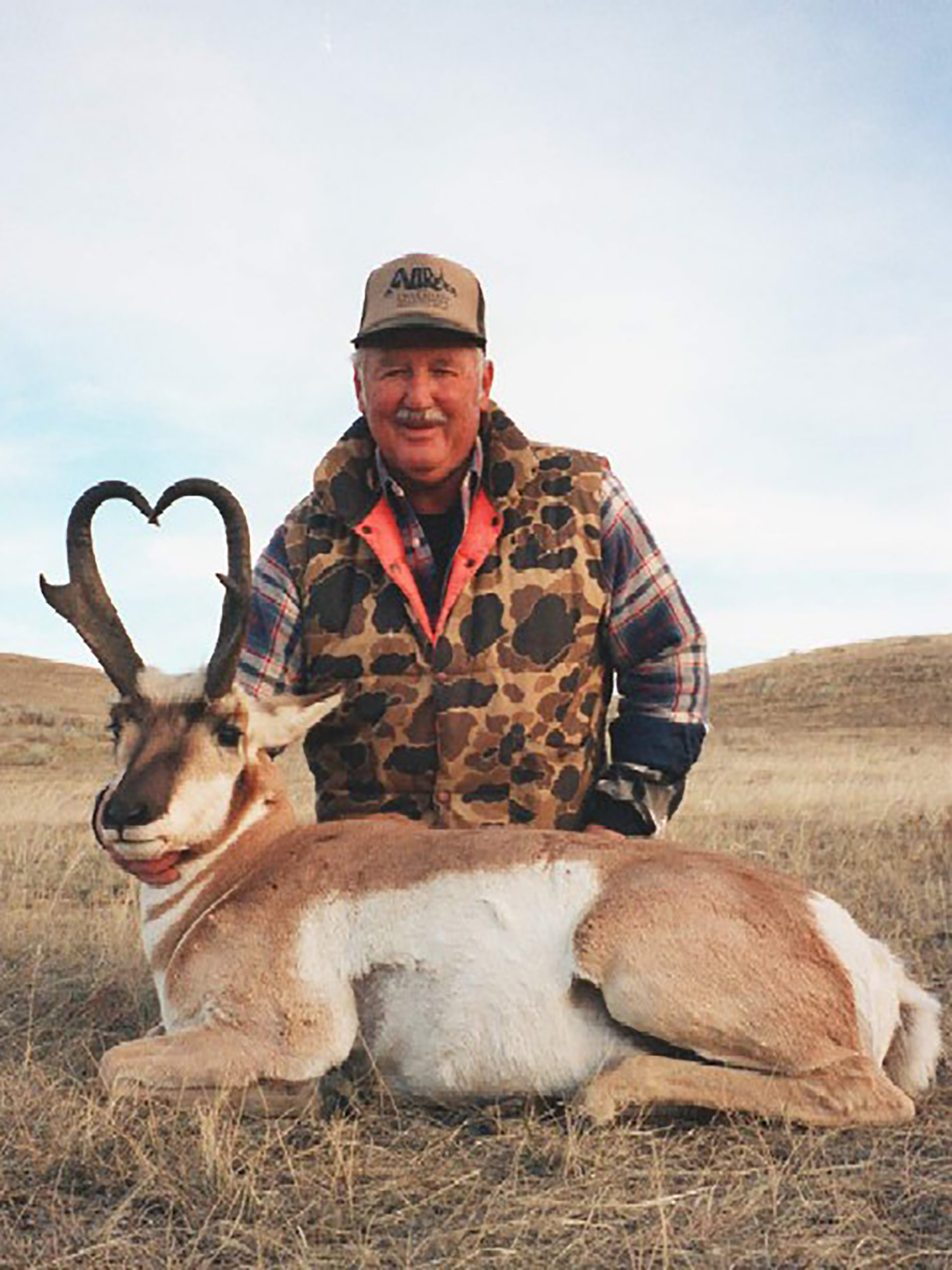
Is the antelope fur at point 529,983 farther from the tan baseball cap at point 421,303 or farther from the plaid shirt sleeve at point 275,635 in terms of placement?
the tan baseball cap at point 421,303

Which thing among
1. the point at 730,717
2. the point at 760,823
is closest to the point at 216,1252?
the point at 760,823

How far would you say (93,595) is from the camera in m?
5.05

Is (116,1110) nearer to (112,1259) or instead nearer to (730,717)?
(112,1259)

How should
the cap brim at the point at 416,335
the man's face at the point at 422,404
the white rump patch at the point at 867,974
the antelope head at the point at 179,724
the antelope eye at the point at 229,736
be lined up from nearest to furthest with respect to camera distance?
1. the white rump patch at the point at 867,974
2. the antelope head at the point at 179,724
3. the antelope eye at the point at 229,736
4. the cap brim at the point at 416,335
5. the man's face at the point at 422,404

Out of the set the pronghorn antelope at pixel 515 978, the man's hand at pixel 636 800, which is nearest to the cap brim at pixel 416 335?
the man's hand at pixel 636 800

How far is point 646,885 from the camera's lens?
14.0 ft

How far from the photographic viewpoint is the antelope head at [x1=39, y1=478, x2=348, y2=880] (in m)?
4.54

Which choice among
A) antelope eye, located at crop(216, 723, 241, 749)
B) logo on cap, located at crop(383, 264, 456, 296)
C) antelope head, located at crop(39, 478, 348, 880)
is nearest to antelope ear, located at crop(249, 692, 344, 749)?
antelope head, located at crop(39, 478, 348, 880)

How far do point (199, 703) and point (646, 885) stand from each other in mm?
1783

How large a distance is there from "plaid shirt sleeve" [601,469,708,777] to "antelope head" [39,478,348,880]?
6.14 ft

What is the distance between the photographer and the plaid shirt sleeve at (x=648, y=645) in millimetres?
6414

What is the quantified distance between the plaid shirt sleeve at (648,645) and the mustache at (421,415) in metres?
0.94

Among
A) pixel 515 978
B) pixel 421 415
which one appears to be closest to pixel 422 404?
pixel 421 415

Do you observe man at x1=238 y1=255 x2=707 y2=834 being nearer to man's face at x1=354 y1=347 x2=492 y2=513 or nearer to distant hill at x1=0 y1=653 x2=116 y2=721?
man's face at x1=354 y1=347 x2=492 y2=513
